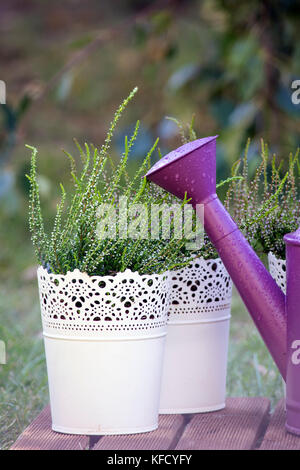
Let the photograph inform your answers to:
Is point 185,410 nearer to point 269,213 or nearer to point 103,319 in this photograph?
point 103,319

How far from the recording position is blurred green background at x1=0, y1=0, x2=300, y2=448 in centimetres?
206

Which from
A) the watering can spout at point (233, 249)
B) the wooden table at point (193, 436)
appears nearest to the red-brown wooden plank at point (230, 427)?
the wooden table at point (193, 436)

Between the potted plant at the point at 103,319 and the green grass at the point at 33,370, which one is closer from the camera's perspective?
the potted plant at the point at 103,319

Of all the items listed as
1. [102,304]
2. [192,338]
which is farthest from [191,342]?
[102,304]

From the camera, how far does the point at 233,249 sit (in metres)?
1.12

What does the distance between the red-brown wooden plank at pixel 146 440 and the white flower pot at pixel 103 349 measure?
0.05 feet

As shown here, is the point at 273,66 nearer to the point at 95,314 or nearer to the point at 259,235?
the point at 259,235

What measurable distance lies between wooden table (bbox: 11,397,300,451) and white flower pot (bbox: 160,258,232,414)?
3cm

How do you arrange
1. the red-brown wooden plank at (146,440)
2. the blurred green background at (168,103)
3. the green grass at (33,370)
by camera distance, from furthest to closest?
the blurred green background at (168,103)
the green grass at (33,370)
the red-brown wooden plank at (146,440)

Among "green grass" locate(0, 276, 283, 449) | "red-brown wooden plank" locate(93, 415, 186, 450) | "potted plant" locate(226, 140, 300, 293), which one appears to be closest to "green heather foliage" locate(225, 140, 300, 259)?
"potted plant" locate(226, 140, 300, 293)

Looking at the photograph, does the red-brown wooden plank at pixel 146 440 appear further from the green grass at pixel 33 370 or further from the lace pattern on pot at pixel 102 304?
the green grass at pixel 33 370

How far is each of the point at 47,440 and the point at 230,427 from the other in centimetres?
30

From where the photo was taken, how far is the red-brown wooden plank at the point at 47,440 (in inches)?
42.2
